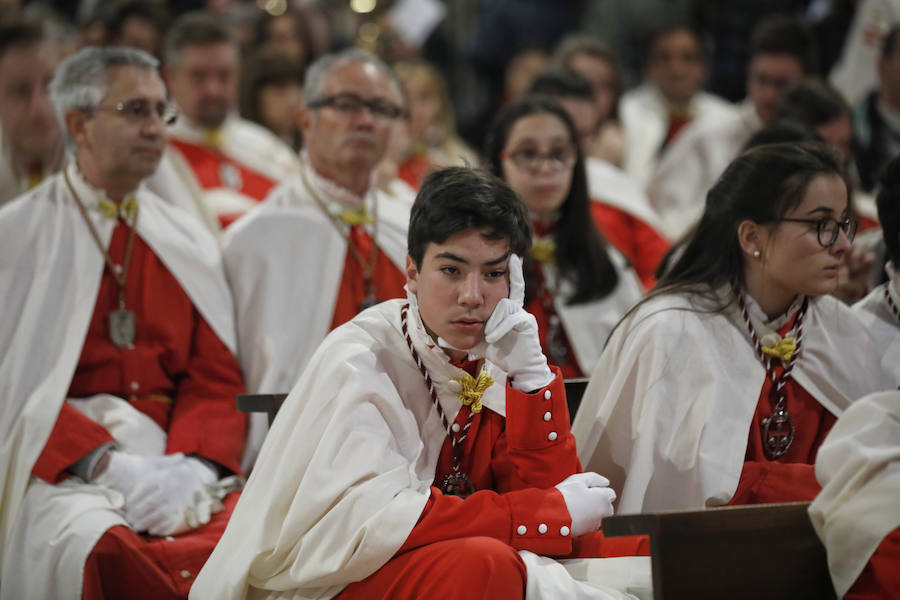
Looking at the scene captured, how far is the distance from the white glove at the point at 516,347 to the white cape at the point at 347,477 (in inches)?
6.4

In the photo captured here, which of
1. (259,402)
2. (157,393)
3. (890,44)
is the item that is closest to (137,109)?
(157,393)

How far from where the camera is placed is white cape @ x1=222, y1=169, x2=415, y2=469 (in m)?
4.70

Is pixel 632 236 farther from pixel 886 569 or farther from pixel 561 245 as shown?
pixel 886 569

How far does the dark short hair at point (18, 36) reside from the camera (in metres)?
6.00

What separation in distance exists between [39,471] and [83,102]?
144cm

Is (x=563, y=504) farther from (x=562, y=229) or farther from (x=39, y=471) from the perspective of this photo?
(x=562, y=229)

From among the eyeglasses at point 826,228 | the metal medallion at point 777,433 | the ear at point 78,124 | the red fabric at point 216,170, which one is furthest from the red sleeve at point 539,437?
the red fabric at point 216,170

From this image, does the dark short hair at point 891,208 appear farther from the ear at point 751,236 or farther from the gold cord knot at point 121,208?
the gold cord knot at point 121,208

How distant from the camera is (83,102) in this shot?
4578 mm

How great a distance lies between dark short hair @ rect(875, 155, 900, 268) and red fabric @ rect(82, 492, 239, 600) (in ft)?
8.20

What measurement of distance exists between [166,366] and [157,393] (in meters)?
0.11

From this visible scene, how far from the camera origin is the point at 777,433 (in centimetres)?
372

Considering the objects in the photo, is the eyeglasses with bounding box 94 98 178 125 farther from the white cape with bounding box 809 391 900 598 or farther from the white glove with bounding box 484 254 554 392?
the white cape with bounding box 809 391 900 598

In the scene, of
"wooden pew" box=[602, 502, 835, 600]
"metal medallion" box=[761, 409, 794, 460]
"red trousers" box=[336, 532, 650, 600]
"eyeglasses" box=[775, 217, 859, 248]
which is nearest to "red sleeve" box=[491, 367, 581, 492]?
"red trousers" box=[336, 532, 650, 600]
